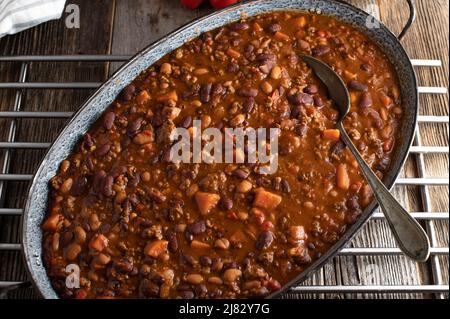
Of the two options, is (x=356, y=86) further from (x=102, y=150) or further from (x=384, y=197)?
(x=102, y=150)

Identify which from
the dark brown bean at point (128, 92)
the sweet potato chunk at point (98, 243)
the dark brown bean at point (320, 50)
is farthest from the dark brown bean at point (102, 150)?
the dark brown bean at point (320, 50)

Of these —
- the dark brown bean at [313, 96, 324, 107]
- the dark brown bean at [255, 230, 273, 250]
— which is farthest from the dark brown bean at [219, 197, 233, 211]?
the dark brown bean at [313, 96, 324, 107]

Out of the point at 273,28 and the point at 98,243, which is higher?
the point at 273,28

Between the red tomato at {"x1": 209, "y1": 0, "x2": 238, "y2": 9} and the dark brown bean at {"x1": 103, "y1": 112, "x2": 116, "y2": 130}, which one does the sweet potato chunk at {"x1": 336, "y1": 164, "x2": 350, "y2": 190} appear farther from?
the red tomato at {"x1": 209, "y1": 0, "x2": 238, "y2": 9}

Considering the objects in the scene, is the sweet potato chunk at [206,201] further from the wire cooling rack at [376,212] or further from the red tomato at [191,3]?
the red tomato at [191,3]

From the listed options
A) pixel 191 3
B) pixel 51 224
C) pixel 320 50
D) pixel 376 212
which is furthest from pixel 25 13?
pixel 376 212
